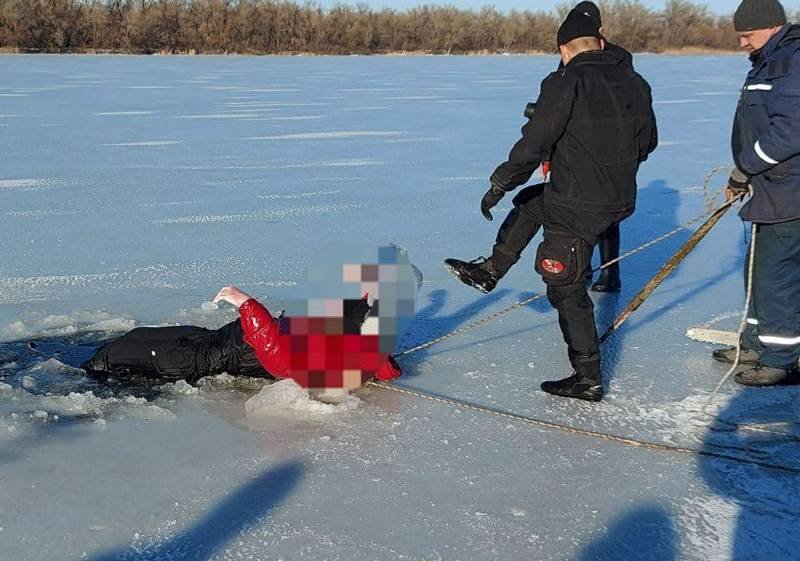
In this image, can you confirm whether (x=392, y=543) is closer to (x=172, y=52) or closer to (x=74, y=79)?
(x=74, y=79)

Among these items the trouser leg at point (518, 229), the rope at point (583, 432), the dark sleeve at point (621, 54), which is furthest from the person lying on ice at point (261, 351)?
the dark sleeve at point (621, 54)

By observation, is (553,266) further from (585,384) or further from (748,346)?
(748,346)

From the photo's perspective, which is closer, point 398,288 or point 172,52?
point 398,288

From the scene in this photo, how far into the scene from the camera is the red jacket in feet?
9.96

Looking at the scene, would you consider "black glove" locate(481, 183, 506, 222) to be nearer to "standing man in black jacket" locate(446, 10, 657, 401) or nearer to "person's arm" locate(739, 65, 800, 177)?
"standing man in black jacket" locate(446, 10, 657, 401)

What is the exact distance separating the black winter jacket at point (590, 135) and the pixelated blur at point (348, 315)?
655mm

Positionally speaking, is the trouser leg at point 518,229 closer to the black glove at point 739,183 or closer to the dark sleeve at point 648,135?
the dark sleeve at point 648,135

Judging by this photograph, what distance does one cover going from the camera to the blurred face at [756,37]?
344 centimetres

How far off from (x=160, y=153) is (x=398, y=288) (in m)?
6.93

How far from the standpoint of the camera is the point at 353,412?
10.2 feet

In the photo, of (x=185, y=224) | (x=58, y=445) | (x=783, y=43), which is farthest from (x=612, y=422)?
(x=185, y=224)

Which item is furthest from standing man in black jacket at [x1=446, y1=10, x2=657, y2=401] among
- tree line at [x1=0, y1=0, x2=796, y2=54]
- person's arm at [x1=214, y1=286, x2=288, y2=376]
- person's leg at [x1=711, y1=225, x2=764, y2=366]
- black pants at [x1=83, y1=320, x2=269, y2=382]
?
tree line at [x1=0, y1=0, x2=796, y2=54]

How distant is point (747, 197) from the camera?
379cm

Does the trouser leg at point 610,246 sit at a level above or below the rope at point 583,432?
above
